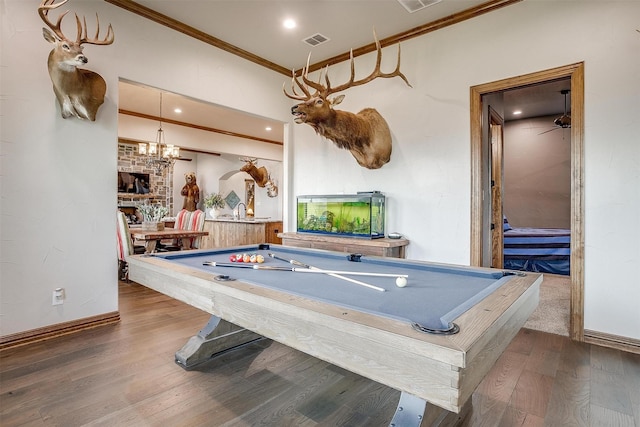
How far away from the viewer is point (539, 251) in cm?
503

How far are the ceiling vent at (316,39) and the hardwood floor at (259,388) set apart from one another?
3.20 m

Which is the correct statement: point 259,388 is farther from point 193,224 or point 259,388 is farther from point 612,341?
point 193,224

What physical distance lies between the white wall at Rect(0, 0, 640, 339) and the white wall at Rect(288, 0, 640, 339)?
0.01 metres

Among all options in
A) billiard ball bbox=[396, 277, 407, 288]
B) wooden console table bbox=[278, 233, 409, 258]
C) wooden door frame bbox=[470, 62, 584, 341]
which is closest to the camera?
billiard ball bbox=[396, 277, 407, 288]

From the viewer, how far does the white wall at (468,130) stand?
2527mm

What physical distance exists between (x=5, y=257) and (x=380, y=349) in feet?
9.68

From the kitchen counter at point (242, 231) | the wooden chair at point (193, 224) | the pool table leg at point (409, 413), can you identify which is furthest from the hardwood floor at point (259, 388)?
the kitchen counter at point (242, 231)

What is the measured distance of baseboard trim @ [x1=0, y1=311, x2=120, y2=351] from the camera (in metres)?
2.50

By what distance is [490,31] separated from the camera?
3.13 metres

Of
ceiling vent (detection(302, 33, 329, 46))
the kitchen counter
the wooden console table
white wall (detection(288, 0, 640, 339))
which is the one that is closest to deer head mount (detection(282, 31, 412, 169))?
white wall (detection(288, 0, 640, 339))

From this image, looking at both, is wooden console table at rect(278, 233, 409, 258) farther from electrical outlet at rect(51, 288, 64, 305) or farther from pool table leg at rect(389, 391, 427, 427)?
electrical outlet at rect(51, 288, 64, 305)

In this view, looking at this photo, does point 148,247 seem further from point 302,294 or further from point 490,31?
point 490,31

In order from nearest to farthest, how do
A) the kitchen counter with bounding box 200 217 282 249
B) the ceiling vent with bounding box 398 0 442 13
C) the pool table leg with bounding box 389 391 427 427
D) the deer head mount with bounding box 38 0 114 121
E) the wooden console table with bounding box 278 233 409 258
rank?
the pool table leg with bounding box 389 391 427 427, the deer head mount with bounding box 38 0 114 121, the ceiling vent with bounding box 398 0 442 13, the wooden console table with bounding box 278 233 409 258, the kitchen counter with bounding box 200 217 282 249

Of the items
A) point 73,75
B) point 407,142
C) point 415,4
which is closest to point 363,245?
point 407,142
